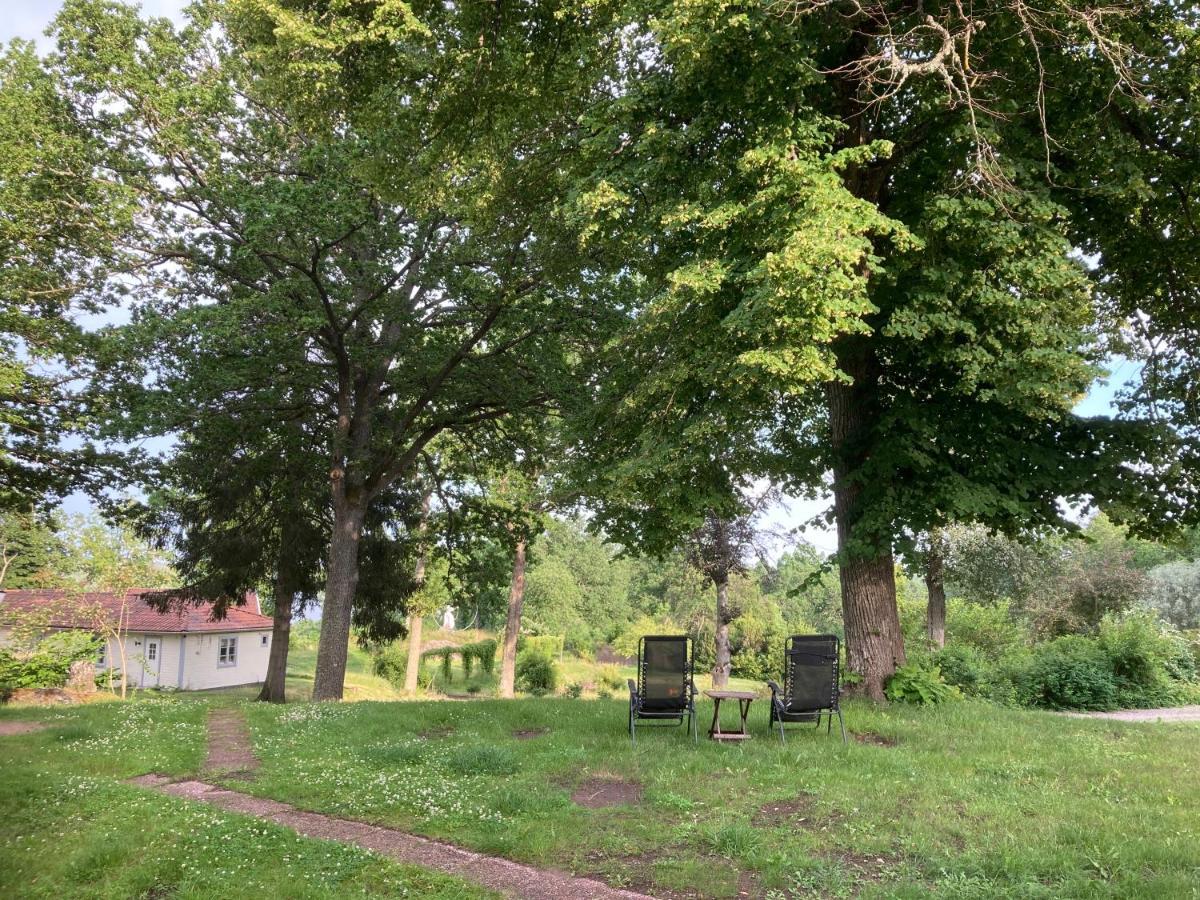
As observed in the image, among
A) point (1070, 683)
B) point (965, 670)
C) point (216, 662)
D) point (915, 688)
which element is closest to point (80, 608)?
point (216, 662)

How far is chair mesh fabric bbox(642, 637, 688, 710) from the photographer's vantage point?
8133 millimetres

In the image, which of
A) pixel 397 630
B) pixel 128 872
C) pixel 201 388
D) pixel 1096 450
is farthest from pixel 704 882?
pixel 397 630

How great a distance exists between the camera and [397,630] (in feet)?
64.4

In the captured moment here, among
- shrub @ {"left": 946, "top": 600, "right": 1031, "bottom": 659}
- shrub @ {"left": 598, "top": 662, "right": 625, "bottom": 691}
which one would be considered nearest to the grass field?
shrub @ {"left": 946, "top": 600, "right": 1031, "bottom": 659}

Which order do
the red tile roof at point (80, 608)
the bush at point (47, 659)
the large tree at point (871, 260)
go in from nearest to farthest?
the large tree at point (871, 260) < the bush at point (47, 659) < the red tile roof at point (80, 608)

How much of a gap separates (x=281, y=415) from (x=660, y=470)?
34.0ft

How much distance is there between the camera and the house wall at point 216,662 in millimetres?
31312

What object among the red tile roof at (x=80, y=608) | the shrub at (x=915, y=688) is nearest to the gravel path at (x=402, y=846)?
the shrub at (x=915, y=688)

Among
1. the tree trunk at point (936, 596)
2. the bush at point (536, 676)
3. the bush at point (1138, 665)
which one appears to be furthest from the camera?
the bush at point (536, 676)

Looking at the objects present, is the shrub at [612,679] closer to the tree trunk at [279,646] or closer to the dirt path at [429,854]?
the tree trunk at [279,646]

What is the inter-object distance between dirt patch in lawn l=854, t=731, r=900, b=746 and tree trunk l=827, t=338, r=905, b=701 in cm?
171

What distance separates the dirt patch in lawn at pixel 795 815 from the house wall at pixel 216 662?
28.4 metres

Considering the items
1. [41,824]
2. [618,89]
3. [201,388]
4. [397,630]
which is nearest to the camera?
[41,824]

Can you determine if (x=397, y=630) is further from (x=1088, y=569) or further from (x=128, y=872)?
(x=1088, y=569)
